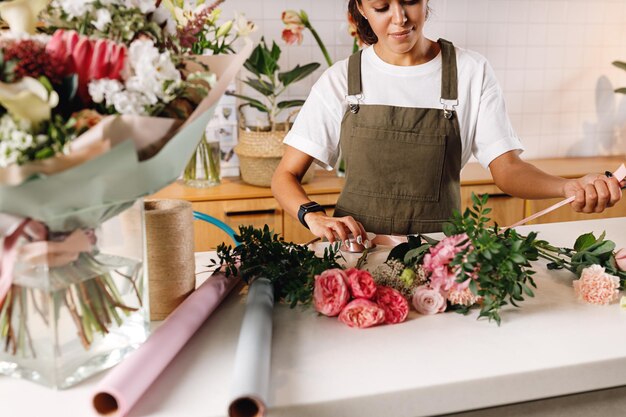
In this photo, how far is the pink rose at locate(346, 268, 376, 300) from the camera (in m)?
1.18

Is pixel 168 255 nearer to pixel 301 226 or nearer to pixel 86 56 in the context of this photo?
pixel 86 56

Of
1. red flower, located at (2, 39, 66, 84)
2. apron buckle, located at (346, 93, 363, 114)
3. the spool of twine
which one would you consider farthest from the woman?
red flower, located at (2, 39, 66, 84)

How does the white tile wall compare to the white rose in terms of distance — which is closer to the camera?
the white rose

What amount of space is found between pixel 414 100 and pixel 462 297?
1071 millimetres

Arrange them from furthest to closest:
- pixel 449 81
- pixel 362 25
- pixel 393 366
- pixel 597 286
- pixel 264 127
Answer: pixel 264 127 → pixel 362 25 → pixel 449 81 → pixel 597 286 → pixel 393 366

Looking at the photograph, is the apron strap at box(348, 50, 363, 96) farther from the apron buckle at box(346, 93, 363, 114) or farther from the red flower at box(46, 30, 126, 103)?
the red flower at box(46, 30, 126, 103)

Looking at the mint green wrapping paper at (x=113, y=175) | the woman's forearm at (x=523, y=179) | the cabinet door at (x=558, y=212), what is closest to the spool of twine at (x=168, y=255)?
the mint green wrapping paper at (x=113, y=175)

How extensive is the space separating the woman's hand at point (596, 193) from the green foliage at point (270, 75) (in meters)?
1.81

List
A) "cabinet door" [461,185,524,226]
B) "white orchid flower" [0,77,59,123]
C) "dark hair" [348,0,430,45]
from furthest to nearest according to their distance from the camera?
"cabinet door" [461,185,524,226] → "dark hair" [348,0,430,45] → "white orchid flower" [0,77,59,123]

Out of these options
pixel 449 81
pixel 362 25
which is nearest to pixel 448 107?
pixel 449 81

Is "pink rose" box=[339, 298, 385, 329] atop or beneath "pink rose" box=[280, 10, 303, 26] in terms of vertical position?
beneath

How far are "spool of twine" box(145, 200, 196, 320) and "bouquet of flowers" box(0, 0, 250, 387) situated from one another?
12cm

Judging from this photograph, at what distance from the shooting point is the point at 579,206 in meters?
1.51

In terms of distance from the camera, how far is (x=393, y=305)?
1191 millimetres
